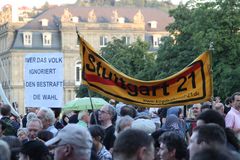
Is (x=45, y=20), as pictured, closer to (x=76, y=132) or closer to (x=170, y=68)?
(x=170, y=68)

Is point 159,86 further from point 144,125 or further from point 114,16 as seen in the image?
point 114,16

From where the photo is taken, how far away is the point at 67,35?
112 m

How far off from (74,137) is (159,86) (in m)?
5.91

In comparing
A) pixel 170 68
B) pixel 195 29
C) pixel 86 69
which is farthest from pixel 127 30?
pixel 86 69

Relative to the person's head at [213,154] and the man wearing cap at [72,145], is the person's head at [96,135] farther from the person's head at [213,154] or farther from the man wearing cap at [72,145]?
the person's head at [213,154]

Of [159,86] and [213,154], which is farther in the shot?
[159,86]

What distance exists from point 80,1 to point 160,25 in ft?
131

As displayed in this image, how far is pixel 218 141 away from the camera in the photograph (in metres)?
6.25

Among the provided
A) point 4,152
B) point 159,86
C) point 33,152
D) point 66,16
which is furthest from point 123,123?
point 66,16

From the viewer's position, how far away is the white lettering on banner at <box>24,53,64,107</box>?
46.6 feet

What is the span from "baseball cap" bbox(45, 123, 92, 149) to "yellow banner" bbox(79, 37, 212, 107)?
559 cm

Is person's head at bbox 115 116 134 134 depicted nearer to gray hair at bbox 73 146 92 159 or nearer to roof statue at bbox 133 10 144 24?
gray hair at bbox 73 146 92 159

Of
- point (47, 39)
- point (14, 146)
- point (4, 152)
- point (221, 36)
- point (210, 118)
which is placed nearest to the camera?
point (4, 152)

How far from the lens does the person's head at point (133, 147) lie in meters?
5.47
